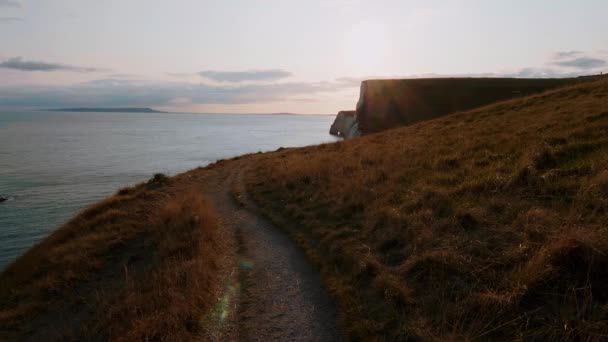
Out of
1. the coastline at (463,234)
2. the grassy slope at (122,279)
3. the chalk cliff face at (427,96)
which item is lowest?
the grassy slope at (122,279)

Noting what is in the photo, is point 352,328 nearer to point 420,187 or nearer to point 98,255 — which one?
point 420,187

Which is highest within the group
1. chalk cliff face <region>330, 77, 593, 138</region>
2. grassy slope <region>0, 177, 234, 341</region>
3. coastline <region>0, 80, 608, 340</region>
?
chalk cliff face <region>330, 77, 593, 138</region>

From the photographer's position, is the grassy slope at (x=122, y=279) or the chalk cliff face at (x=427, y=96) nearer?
the grassy slope at (x=122, y=279)

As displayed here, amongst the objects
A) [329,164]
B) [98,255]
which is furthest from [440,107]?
[98,255]

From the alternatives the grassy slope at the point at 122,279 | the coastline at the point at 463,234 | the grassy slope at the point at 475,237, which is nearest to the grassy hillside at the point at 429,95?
the coastline at the point at 463,234

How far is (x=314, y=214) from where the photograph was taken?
511 inches

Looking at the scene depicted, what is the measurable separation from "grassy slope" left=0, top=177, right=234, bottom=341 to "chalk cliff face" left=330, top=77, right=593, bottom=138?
5536cm

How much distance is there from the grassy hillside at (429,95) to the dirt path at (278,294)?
185 ft

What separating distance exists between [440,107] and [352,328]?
214ft

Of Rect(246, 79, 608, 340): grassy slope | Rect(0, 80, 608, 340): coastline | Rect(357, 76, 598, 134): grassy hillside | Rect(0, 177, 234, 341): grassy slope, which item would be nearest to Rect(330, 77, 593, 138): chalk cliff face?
Rect(357, 76, 598, 134): grassy hillside

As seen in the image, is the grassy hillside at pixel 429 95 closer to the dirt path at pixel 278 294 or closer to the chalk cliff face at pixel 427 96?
the chalk cliff face at pixel 427 96

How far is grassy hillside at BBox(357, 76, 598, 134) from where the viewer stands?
64125mm

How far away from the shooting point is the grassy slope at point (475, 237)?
5.42 meters

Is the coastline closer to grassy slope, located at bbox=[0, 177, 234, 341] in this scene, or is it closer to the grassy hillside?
grassy slope, located at bbox=[0, 177, 234, 341]
